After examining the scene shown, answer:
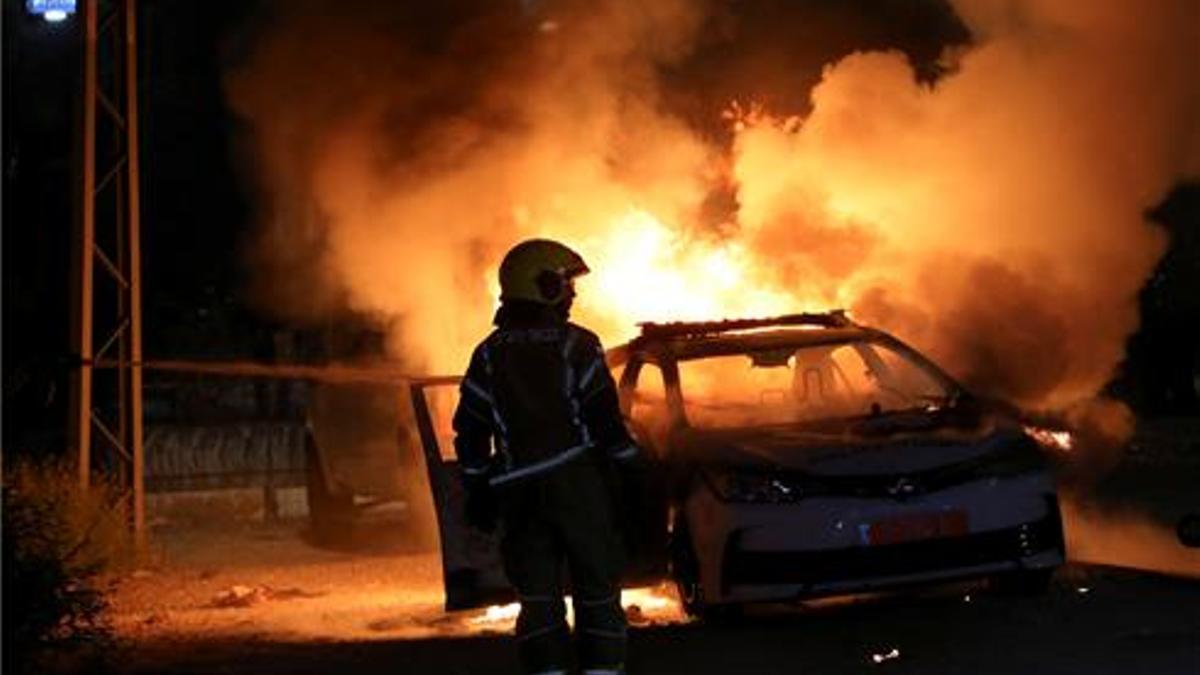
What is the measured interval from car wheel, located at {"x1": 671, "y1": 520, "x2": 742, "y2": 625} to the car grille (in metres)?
0.25

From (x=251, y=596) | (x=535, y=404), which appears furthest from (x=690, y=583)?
(x=251, y=596)

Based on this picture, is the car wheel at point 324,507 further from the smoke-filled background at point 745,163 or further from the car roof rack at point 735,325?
the car roof rack at point 735,325

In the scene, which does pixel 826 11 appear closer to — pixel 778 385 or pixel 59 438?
pixel 778 385

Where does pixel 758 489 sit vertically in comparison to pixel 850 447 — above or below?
below

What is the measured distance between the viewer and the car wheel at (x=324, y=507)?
14.6m

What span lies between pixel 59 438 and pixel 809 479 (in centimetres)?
1247

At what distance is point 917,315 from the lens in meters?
12.2

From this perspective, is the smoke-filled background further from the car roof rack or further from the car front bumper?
the car front bumper

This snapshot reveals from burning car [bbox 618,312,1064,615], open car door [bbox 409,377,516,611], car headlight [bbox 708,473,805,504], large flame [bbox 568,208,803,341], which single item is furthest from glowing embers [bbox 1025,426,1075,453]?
open car door [bbox 409,377,516,611]

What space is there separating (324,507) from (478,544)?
24.8 feet

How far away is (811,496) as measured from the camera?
7.30m

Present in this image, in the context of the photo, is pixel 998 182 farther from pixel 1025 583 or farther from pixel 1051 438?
pixel 1025 583

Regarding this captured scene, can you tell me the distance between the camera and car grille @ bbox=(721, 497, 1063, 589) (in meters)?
7.29

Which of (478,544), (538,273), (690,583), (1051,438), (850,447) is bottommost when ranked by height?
(690,583)
